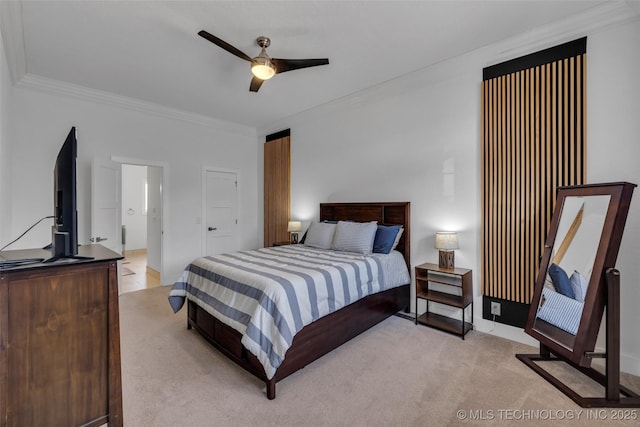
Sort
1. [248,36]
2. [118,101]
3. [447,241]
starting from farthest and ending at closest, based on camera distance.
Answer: [118,101]
[447,241]
[248,36]

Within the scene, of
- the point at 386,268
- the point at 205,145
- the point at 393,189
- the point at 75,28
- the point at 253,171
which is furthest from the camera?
the point at 253,171

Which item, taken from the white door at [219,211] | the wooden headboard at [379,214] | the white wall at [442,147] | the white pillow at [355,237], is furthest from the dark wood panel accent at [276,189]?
the white pillow at [355,237]

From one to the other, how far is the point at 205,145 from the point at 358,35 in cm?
358

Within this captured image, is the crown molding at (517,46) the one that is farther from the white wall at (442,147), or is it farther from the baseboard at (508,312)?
the baseboard at (508,312)

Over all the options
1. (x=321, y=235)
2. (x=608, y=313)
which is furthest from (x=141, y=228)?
(x=608, y=313)

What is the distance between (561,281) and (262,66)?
3.16 m

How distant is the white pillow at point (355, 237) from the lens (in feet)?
11.4

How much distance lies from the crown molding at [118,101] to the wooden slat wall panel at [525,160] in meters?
4.37

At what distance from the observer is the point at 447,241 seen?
3082mm

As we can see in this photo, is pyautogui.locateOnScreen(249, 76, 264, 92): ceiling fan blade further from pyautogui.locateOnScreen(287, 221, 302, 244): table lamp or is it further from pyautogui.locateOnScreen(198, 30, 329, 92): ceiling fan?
pyautogui.locateOnScreen(287, 221, 302, 244): table lamp

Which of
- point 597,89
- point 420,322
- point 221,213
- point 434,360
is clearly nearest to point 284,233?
point 221,213

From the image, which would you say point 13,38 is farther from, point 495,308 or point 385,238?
point 495,308

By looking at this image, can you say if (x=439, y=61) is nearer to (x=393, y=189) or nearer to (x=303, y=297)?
(x=393, y=189)

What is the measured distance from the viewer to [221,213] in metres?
5.58
